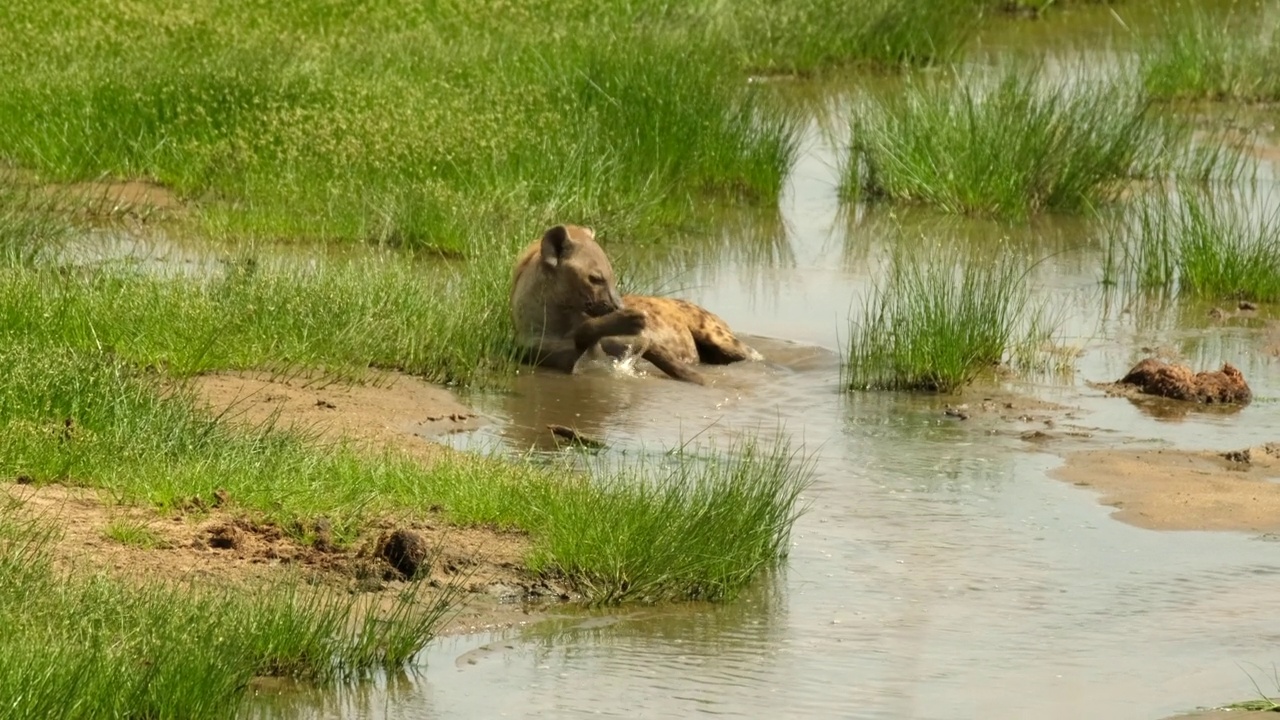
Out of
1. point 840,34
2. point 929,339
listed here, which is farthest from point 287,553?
point 840,34

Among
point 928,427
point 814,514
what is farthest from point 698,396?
point 814,514

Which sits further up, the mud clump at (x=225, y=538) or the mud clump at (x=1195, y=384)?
the mud clump at (x=1195, y=384)

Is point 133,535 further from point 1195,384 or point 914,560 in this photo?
point 1195,384

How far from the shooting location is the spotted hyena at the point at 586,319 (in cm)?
1074

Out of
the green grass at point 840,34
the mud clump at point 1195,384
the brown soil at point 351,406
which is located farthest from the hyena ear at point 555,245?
the green grass at point 840,34

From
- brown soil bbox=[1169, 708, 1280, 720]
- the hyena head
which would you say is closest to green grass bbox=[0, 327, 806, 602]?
brown soil bbox=[1169, 708, 1280, 720]

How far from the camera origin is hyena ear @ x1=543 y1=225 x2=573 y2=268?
10766 millimetres

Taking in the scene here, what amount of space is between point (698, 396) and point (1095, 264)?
4.47m

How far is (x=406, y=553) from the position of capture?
6.72 metres

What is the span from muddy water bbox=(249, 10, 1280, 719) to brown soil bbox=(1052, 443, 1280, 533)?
0.46ft

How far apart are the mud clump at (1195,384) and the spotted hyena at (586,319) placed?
207 centimetres

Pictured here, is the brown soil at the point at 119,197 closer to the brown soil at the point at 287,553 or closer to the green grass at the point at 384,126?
the green grass at the point at 384,126

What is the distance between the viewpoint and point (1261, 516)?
327 inches

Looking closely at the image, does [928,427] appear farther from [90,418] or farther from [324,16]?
[324,16]
